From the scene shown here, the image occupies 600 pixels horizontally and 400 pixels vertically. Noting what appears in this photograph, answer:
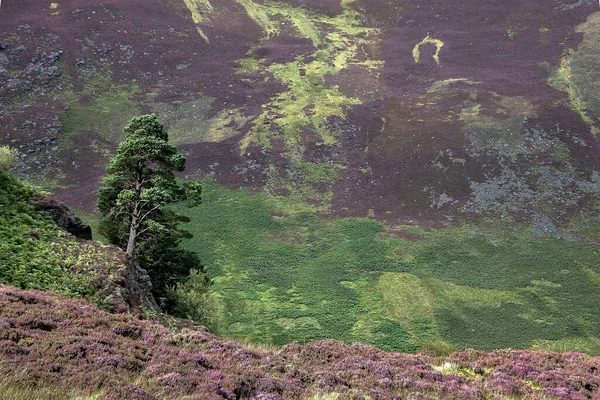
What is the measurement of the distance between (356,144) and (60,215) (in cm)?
4846

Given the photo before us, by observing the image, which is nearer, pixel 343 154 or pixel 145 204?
pixel 145 204

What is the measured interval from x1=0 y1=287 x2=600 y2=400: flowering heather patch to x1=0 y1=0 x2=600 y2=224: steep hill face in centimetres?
3690

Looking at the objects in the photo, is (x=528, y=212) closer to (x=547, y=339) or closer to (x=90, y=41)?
(x=547, y=339)

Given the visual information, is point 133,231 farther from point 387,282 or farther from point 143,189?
point 387,282

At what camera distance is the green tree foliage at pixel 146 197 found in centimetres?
3125

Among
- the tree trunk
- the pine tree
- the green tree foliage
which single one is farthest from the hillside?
the pine tree

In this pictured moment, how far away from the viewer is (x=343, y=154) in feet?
221

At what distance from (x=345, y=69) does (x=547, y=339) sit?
199 feet

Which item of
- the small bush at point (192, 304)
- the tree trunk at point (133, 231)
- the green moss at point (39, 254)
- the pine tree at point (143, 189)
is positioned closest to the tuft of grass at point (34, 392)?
the green moss at point (39, 254)

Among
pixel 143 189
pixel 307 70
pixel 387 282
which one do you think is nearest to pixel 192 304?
pixel 143 189

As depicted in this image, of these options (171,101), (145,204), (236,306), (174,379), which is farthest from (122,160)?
(171,101)

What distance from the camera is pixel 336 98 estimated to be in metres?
77.8

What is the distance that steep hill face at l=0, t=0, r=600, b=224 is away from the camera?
60.2 meters

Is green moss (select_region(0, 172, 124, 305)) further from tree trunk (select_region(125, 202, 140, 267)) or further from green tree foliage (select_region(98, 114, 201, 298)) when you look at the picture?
tree trunk (select_region(125, 202, 140, 267))
